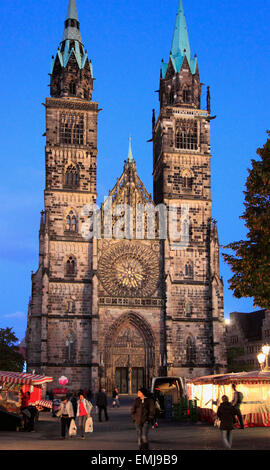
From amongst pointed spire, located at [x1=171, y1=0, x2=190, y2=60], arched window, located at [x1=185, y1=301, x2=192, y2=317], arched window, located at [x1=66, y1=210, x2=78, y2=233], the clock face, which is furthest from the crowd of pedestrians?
pointed spire, located at [x1=171, y1=0, x2=190, y2=60]

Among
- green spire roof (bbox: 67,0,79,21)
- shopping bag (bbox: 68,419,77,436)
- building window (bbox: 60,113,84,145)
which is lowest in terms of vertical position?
shopping bag (bbox: 68,419,77,436)

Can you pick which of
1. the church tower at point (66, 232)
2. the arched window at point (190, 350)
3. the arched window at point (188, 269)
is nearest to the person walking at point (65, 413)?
the church tower at point (66, 232)

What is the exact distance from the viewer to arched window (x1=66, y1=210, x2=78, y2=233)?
175 ft

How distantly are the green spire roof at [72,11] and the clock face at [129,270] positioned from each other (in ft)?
73.3

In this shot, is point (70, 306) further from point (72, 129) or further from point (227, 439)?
point (227, 439)

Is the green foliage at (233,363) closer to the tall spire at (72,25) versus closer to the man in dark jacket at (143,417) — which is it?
the tall spire at (72,25)

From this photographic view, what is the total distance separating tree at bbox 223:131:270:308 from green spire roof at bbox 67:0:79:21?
134ft

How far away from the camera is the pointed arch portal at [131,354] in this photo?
52719 millimetres

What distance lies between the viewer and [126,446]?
1741 cm

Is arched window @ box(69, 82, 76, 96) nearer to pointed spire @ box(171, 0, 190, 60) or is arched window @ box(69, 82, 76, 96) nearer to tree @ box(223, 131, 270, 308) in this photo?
pointed spire @ box(171, 0, 190, 60)

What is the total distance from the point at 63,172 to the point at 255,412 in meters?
34.5

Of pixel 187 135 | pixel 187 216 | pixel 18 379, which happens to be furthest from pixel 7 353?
pixel 18 379

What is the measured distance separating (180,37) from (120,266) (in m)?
23.0

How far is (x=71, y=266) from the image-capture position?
5266cm
